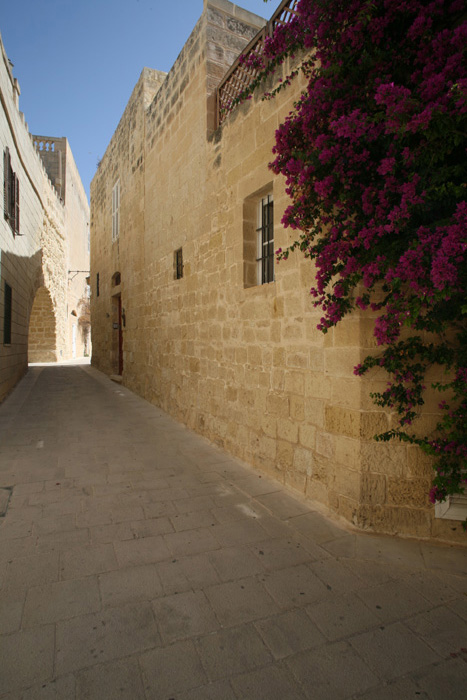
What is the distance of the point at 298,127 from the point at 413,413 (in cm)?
206

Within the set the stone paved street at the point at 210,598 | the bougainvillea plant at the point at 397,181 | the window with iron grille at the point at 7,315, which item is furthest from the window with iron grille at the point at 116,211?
the bougainvillea plant at the point at 397,181

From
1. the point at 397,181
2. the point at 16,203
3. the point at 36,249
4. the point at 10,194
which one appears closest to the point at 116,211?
the point at 16,203

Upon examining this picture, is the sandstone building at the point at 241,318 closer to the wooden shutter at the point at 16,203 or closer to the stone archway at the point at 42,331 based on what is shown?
the wooden shutter at the point at 16,203

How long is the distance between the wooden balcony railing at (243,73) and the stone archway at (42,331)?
14.2 m

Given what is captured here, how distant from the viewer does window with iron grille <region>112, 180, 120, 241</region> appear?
10672 millimetres

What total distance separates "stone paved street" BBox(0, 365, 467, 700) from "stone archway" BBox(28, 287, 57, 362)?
15169mm

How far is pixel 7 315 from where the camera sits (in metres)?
8.09

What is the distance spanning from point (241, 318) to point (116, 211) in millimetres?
8144

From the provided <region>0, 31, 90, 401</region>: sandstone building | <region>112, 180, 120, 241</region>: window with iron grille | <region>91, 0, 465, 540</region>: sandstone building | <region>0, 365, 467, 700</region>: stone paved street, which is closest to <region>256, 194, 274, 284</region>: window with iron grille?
<region>91, 0, 465, 540</region>: sandstone building

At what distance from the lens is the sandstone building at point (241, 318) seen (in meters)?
2.79

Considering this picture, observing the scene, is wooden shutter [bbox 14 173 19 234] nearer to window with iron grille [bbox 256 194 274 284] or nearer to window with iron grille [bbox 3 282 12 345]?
window with iron grille [bbox 3 282 12 345]

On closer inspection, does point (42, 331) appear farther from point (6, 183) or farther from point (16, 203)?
point (6, 183)

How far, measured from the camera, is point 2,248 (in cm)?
723

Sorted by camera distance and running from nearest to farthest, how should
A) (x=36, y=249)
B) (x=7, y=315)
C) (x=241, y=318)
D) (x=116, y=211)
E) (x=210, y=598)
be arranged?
1. (x=210, y=598)
2. (x=241, y=318)
3. (x=7, y=315)
4. (x=116, y=211)
5. (x=36, y=249)
